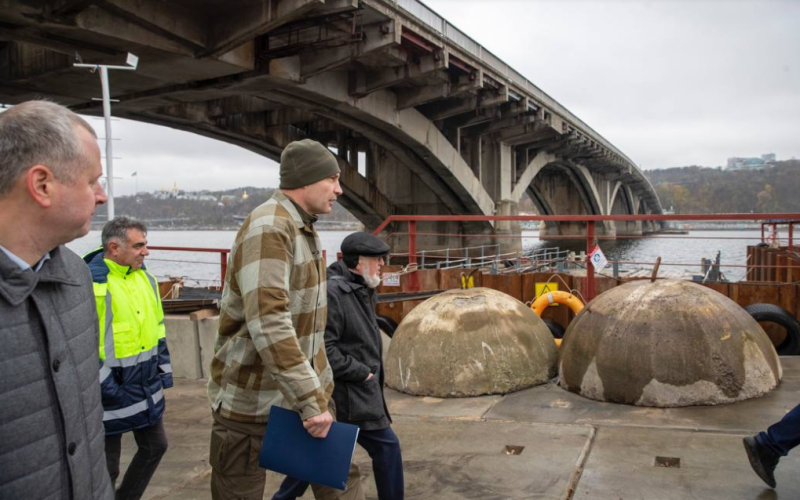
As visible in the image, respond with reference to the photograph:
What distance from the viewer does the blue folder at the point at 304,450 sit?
2.61m

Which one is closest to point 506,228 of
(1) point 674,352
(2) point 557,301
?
(2) point 557,301

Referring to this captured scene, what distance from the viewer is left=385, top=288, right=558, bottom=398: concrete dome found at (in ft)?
20.6

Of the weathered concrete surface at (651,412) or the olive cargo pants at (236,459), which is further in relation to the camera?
the weathered concrete surface at (651,412)

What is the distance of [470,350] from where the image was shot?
6.31 meters

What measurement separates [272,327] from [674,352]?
4.16m

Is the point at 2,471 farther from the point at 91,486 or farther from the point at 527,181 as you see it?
the point at 527,181

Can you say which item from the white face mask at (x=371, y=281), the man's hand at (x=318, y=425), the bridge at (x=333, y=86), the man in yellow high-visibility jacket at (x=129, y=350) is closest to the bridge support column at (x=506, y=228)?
the bridge at (x=333, y=86)

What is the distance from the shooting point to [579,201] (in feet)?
201

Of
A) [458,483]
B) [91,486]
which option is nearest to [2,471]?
[91,486]

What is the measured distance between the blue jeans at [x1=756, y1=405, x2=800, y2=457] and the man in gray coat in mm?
3615

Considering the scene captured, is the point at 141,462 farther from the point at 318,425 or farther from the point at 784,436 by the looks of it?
the point at 784,436

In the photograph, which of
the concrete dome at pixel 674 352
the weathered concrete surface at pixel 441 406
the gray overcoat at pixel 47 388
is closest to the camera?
the gray overcoat at pixel 47 388

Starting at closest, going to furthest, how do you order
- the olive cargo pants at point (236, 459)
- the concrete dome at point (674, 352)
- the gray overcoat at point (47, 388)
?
the gray overcoat at point (47, 388) → the olive cargo pants at point (236, 459) → the concrete dome at point (674, 352)

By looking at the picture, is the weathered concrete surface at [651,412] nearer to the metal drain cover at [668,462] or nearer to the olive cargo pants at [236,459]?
the metal drain cover at [668,462]
